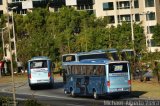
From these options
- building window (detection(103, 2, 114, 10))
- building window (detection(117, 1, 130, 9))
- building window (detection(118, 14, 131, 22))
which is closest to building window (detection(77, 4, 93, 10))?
building window (detection(103, 2, 114, 10))

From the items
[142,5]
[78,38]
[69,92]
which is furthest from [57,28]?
[69,92]

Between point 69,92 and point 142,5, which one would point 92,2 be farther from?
point 69,92

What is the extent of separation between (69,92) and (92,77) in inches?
199

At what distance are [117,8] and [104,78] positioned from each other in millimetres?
80290

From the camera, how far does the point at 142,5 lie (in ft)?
403

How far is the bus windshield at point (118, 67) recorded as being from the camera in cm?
4331

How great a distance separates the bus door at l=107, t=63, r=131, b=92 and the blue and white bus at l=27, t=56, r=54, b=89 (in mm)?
15941

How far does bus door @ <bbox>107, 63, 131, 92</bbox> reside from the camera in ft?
142

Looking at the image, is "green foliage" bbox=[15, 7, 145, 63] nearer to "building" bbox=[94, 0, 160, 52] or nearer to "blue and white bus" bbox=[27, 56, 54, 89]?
"building" bbox=[94, 0, 160, 52]

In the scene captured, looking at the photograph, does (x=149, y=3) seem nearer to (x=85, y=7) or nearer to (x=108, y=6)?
(x=108, y=6)

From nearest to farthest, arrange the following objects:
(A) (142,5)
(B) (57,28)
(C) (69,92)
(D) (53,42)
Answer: (C) (69,92), (D) (53,42), (B) (57,28), (A) (142,5)

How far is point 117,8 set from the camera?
122812 millimetres

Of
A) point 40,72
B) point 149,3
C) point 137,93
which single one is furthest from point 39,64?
point 149,3

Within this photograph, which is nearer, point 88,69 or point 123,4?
point 88,69
